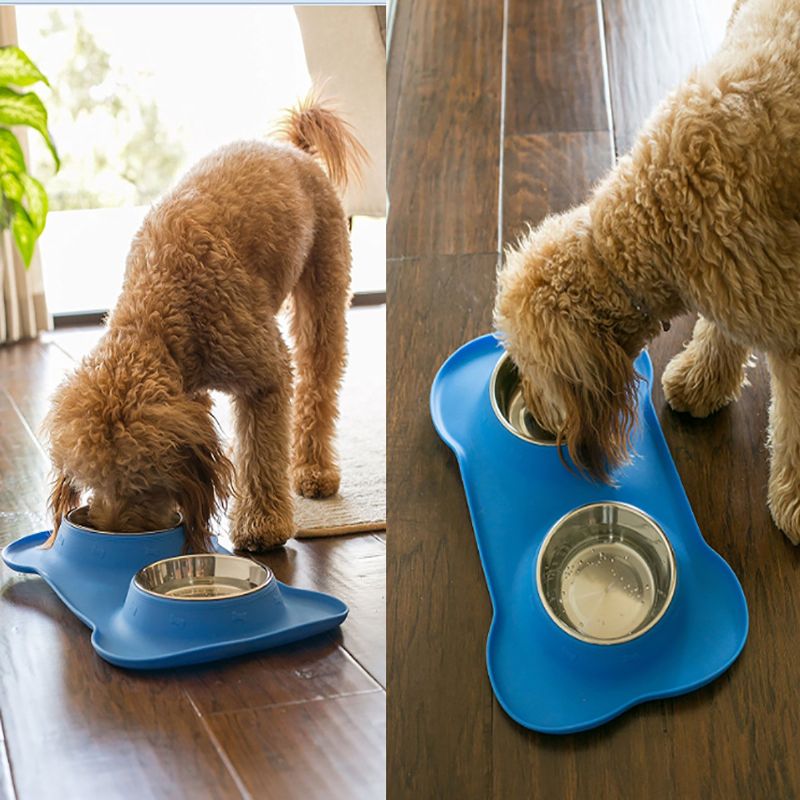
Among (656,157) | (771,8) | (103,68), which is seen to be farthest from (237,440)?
(103,68)

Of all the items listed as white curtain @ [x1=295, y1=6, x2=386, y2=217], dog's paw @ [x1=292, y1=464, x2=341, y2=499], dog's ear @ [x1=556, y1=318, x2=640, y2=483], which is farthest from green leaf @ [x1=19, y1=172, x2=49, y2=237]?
dog's ear @ [x1=556, y1=318, x2=640, y2=483]

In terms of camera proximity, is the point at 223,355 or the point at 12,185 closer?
the point at 223,355

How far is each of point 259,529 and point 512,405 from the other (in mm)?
620

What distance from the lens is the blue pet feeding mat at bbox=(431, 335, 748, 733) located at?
167 cm

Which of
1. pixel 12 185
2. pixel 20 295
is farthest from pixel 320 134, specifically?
pixel 20 295

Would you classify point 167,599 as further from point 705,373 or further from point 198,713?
point 705,373

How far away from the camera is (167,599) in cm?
178

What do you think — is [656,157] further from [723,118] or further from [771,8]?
[771,8]

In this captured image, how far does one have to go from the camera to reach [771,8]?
1.77 m

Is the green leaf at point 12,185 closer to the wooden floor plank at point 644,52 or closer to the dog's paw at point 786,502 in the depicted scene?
the wooden floor plank at point 644,52

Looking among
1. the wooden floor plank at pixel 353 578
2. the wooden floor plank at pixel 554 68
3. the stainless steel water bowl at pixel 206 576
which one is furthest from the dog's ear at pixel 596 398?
the wooden floor plank at pixel 554 68

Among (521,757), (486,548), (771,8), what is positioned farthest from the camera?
(486,548)

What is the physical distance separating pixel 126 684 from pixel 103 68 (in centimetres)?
297

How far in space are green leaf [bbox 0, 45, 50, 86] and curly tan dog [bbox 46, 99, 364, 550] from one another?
1093mm
